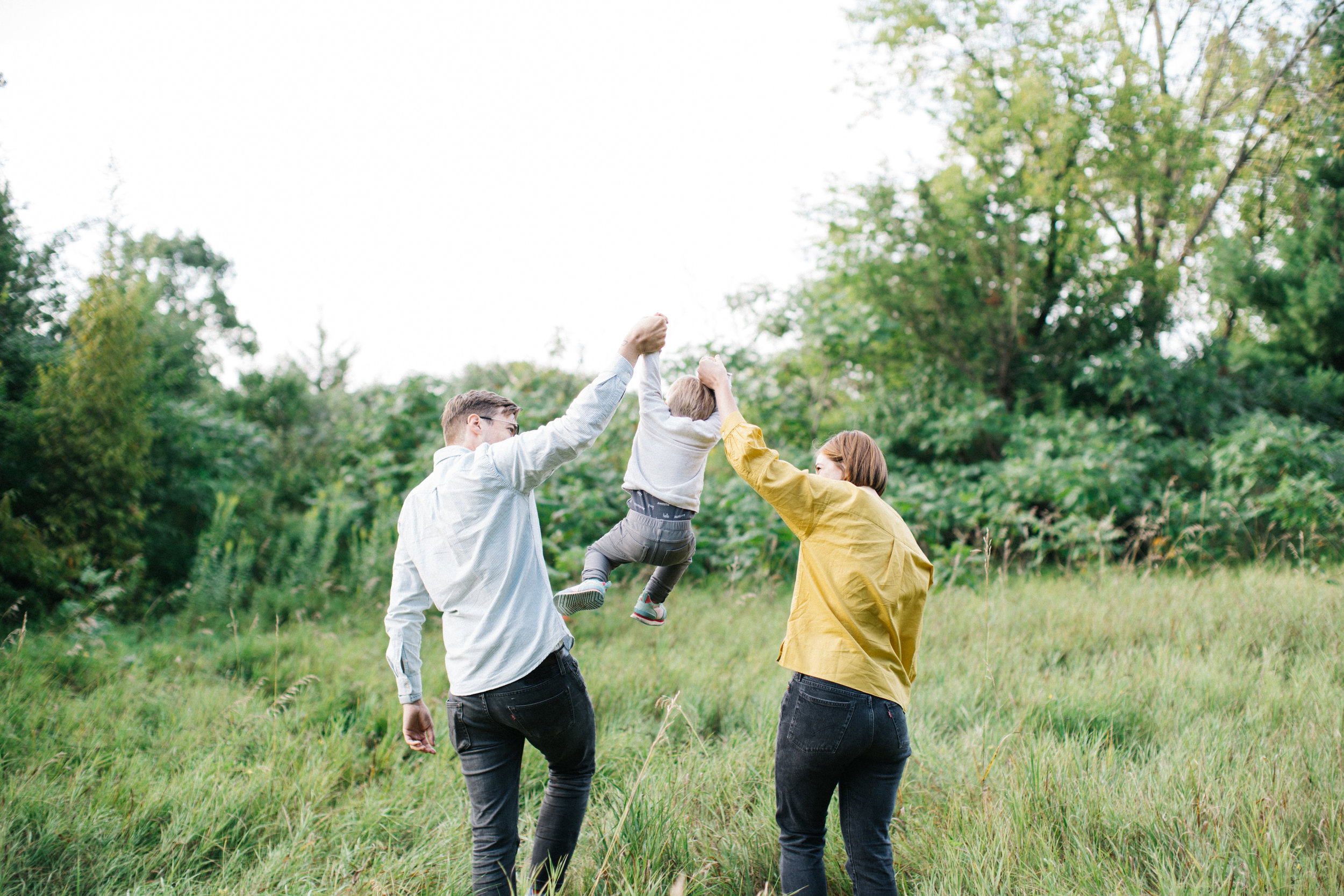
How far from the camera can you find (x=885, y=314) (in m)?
9.55

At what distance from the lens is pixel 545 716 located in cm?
237

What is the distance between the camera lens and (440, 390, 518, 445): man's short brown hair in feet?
8.46

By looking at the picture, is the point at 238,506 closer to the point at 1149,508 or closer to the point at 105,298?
the point at 105,298

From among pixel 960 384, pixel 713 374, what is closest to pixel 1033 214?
pixel 960 384

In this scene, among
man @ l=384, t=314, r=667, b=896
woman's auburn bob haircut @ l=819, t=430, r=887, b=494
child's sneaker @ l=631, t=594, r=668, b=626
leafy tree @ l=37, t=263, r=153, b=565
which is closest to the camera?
man @ l=384, t=314, r=667, b=896

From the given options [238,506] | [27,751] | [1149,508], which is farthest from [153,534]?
[1149,508]

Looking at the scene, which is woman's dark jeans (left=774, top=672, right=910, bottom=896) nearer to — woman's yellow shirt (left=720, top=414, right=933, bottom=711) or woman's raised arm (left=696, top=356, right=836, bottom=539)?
woman's yellow shirt (left=720, top=414, right=933, bottom=711)

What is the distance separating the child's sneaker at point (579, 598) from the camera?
272cm

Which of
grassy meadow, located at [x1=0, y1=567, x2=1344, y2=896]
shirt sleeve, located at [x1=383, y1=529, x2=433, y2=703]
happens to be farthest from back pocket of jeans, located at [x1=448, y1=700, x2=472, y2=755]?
grassy meadow, located at [x1=0, y1=567, x2=1344, y2=896]

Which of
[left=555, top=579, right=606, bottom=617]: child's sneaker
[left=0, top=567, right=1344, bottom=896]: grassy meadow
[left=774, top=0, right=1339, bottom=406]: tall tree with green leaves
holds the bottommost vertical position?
[left=0, top=567, right=1344, bottom=896]: grassy meadow

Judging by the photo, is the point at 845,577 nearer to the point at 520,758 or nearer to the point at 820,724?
the point at 820,724

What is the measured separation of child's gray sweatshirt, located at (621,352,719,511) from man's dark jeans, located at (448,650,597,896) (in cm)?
76

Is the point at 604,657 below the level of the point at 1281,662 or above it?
below

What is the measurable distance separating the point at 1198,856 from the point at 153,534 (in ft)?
30.4
